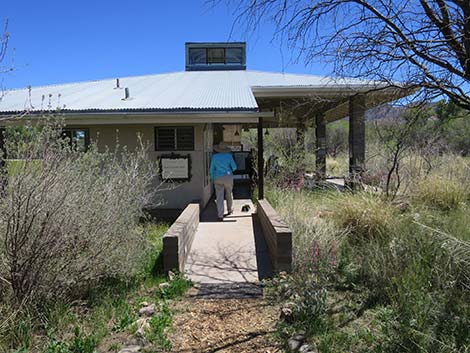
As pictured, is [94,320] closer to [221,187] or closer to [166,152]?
[221,187]

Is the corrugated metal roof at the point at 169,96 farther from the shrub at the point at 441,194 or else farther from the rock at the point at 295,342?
the rock at the point at 295,342

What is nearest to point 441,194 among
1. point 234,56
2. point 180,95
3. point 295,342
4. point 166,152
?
point 166,152

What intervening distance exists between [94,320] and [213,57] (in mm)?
16852

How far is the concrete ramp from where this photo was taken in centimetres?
559

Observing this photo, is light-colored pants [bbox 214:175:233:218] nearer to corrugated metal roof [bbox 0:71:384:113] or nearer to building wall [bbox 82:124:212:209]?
building wall [bbox 82:124:212:209]

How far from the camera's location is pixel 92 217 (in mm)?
4430

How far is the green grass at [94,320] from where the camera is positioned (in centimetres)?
355

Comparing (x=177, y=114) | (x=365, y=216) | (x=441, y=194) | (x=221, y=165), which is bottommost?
(x=365, y=216)

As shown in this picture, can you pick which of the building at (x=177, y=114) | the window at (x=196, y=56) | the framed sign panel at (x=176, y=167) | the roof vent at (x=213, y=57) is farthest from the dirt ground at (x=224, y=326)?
the window at (x=196, y=56)

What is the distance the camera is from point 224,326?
417cm

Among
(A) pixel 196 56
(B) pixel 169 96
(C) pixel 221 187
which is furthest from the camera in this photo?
(A) pixel 196 56

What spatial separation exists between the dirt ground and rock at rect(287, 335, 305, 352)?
0.41 ft

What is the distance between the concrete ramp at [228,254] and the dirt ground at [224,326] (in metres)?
0.50

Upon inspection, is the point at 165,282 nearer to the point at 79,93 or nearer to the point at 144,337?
the point at 144,337
